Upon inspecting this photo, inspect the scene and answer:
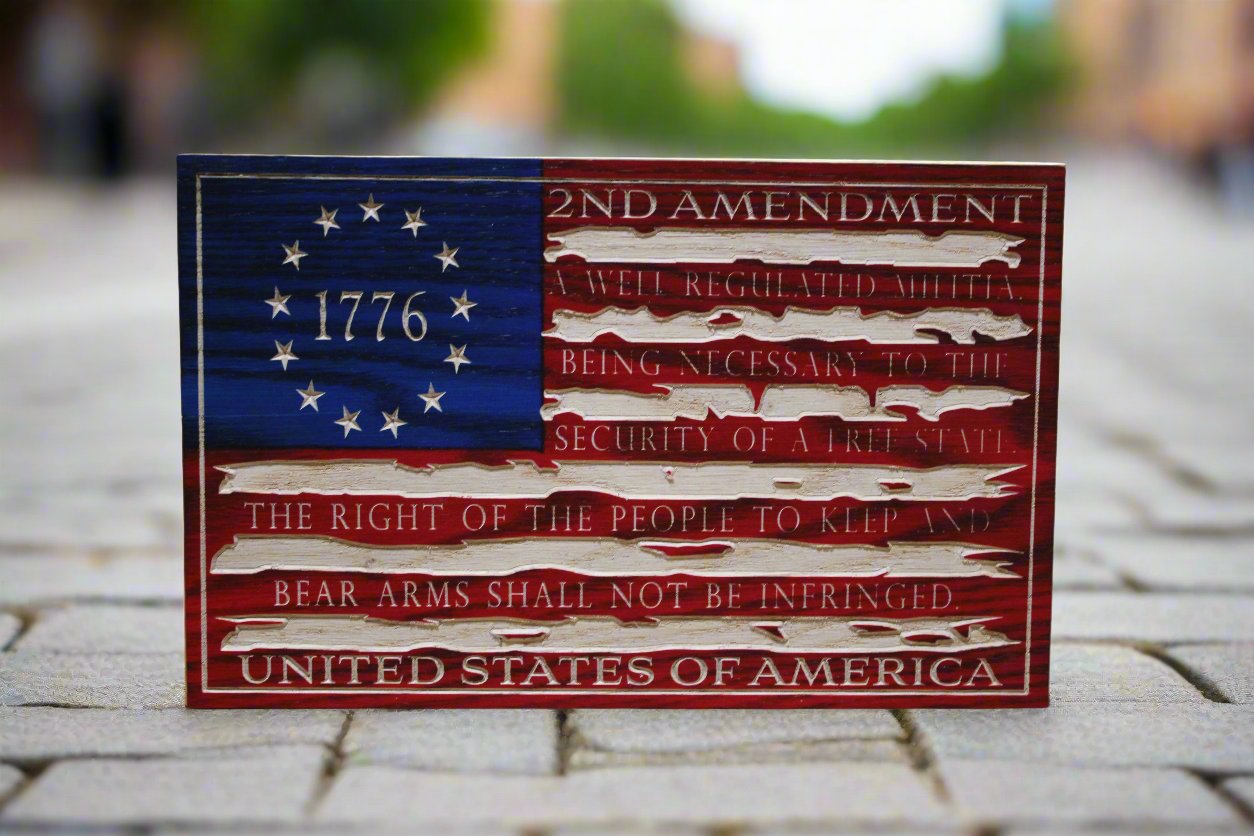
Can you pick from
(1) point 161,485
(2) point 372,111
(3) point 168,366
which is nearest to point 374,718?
(1) point 161,485

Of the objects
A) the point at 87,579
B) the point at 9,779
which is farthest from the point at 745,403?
the point at 87,579

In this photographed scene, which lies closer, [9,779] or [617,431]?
[9,779]

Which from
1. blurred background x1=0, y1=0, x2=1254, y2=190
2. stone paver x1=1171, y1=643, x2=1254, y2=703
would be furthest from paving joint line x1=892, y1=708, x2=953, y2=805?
blurred background x1=0, y1=0, x2=1254, y2=190

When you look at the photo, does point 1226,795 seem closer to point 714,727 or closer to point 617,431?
point 714,727

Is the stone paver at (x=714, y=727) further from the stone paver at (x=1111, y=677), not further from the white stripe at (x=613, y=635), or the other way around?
the stone paver at (x=1111, y=677)

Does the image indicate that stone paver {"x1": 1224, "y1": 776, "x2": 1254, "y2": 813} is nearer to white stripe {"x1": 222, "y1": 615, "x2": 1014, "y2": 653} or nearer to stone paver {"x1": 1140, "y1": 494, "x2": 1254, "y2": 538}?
white stripe {"x1": 222, "y1": 615, "x2": 1014, "y2": 653}
